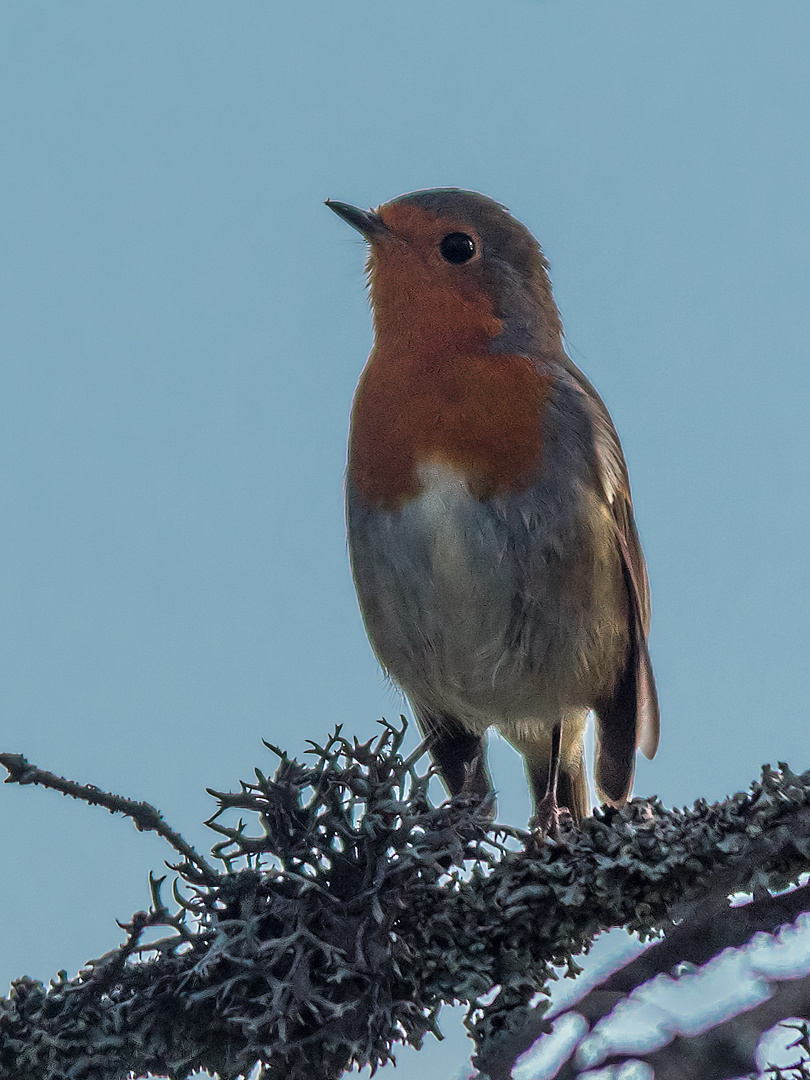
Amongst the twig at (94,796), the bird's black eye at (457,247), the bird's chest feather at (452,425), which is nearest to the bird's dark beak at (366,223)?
the bird's black eye at (457,247)

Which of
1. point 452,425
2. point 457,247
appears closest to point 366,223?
point 457,247

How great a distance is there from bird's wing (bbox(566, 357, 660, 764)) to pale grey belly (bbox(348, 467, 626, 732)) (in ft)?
0.22

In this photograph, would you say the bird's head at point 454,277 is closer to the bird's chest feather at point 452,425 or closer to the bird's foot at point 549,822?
the bird's chest feather at point 452,425

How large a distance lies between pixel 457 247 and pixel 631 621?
1.15m

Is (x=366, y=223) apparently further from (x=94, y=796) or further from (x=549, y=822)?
(x=94, y=796)

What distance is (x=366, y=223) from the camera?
3457 mm

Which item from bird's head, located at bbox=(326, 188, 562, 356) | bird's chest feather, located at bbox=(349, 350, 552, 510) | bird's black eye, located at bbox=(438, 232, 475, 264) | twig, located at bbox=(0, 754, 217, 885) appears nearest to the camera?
twig, located at bbox=(0, 754, 217, 885)

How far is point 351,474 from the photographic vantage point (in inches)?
130

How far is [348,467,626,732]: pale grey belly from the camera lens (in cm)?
305

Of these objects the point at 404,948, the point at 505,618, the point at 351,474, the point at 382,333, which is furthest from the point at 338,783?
the point at 382,333

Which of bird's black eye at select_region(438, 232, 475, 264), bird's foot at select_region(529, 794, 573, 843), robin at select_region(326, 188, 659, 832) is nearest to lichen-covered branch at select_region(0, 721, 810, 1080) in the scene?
bird's foot at select_region(529, 794, 573, 843)

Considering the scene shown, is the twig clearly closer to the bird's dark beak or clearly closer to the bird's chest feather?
the bird's chest feather

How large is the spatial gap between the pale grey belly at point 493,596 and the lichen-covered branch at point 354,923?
0.89 m

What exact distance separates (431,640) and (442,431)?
1.94 ft
